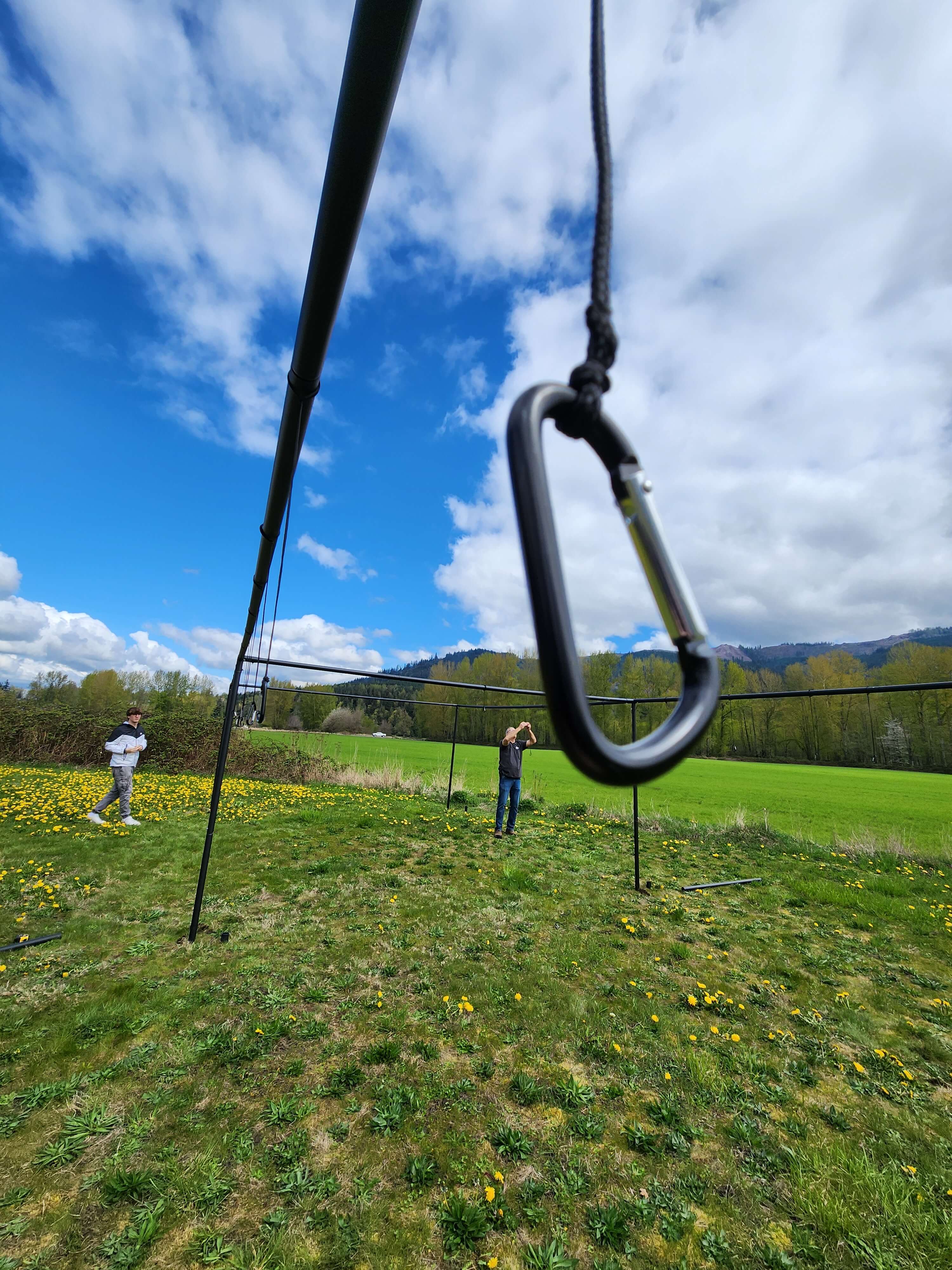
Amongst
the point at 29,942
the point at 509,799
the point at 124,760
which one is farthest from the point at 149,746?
the point at 29,942

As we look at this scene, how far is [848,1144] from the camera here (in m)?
2.43

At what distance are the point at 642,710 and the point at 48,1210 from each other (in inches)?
1178

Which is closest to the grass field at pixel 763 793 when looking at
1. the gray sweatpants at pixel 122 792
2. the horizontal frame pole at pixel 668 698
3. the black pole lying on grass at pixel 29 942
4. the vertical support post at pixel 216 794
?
the horizontal frame pole at pixel 668 698

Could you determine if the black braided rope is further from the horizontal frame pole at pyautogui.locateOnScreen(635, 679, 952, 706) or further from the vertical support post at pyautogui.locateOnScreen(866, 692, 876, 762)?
the vertical support post at pyautogui.locateOnScreen(866, 692, 876, 762)

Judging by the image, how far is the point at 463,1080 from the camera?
9.01 feet

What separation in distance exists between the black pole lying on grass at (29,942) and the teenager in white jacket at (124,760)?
151 inches

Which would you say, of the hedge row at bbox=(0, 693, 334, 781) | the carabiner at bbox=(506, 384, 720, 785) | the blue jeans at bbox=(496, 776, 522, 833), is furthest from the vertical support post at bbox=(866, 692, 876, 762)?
the hedge row at bbox=(0, 693, 334, 781)

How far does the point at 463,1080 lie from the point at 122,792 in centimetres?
780

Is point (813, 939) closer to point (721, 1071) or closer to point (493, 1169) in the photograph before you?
point (721, 1071)

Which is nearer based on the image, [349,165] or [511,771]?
[349,165]

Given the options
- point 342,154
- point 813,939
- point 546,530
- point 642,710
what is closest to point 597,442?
point 546,530

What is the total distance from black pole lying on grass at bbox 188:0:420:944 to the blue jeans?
757cm

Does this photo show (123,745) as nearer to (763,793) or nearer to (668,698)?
(668,698)

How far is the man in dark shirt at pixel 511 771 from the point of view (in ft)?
26.9
